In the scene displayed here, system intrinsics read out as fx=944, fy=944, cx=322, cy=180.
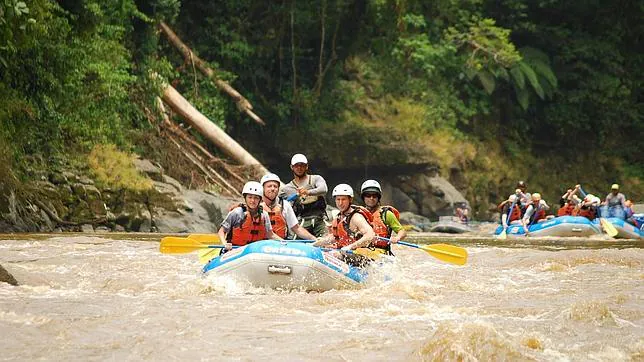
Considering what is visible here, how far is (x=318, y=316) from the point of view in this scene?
7.12 meters

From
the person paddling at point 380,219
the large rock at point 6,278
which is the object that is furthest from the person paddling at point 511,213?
the large rock at point 6,278

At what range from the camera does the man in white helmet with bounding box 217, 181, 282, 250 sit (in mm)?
9562

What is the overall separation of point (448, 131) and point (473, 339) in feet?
79.2

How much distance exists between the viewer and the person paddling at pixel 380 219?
998 centimetres

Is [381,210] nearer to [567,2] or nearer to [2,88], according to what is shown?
[2,88]

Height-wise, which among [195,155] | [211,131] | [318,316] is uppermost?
[211,131]

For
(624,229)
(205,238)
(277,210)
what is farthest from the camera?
(624,229)

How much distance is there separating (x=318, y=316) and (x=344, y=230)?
8.31 feet

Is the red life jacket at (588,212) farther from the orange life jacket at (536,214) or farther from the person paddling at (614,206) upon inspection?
the orange life jacket at (536,214)

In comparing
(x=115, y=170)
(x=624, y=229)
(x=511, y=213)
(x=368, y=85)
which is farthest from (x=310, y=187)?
(x=368, y=85)

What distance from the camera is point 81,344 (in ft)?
19.0

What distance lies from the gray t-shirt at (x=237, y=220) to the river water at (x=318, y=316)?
72cm

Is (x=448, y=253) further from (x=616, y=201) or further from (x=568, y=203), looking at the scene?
(x=568, y=203)

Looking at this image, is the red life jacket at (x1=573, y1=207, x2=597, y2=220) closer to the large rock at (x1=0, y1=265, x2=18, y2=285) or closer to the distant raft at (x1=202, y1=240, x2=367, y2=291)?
the distant raft at (x1=202, y1=240, x2=367, y2=291)
